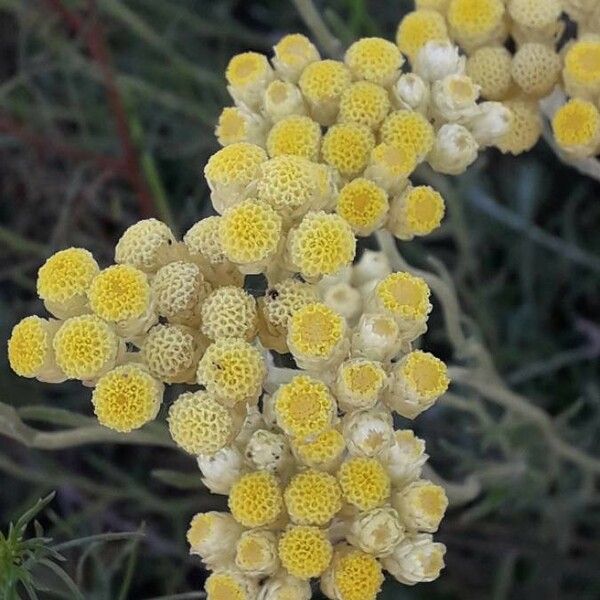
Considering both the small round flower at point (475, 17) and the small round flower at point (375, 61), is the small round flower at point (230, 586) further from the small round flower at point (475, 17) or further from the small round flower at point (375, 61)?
the small round flower at point (475, 17)

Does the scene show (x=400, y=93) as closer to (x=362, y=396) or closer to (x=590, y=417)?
(x=362, y=396)

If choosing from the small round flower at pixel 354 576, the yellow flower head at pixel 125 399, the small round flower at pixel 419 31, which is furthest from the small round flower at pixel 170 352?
the small round flower at pixel 419 31

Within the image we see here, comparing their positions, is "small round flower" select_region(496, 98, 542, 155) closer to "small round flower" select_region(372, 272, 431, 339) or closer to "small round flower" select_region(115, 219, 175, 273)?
"small round flower" select_region(372, 272, 431, 339)

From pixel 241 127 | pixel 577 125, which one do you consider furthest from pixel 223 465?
pixel 577 125

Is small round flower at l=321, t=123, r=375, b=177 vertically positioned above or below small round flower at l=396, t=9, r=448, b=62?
below

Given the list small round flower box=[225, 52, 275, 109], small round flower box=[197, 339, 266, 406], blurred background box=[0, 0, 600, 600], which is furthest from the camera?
blurred background box=[0, 0, 600, 600]

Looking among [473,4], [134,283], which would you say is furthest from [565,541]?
[134,283]

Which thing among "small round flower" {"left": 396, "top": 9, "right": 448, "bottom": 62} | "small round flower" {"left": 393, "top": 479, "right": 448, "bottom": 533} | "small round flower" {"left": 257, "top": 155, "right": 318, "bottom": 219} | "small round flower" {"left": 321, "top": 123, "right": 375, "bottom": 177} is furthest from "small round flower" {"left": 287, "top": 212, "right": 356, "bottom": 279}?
"small round flower" {"left": 396, "top": 9, "right": 448, "bottom": 62}
